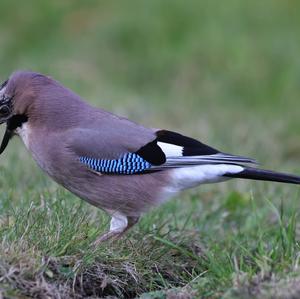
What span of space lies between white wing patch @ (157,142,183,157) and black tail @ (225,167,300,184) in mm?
336

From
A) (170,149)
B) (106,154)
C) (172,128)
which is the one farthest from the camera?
(172,128)

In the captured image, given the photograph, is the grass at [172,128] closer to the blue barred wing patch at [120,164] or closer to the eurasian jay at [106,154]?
the eurasian jay at [106,154]

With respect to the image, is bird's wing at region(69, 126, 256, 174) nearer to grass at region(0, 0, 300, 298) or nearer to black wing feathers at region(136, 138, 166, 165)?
black wing feathers at region(136, 138, 166, 165)

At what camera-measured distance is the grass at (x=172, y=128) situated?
15.0 feet

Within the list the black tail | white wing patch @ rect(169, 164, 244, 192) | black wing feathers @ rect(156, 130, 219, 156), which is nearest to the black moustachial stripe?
black wing feathers @ rect(156, 130, 219, 156)

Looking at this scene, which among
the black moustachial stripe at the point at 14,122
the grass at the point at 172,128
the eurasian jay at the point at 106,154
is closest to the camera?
the grass at the point at 172,128

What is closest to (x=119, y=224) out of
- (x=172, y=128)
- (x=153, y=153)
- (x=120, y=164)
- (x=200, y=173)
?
(x=120, y=164)

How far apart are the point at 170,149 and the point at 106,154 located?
409mm

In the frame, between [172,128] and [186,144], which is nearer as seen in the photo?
[186,144]

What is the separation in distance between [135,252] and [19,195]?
4.39 ft

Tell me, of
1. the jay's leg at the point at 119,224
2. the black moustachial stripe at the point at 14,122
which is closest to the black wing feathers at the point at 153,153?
the jay's leg at the point at 119,224

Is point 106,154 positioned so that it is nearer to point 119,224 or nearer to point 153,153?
point 153,153

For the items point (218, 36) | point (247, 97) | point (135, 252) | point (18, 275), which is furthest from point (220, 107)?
point (18, 275)

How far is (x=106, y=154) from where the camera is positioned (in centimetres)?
530
